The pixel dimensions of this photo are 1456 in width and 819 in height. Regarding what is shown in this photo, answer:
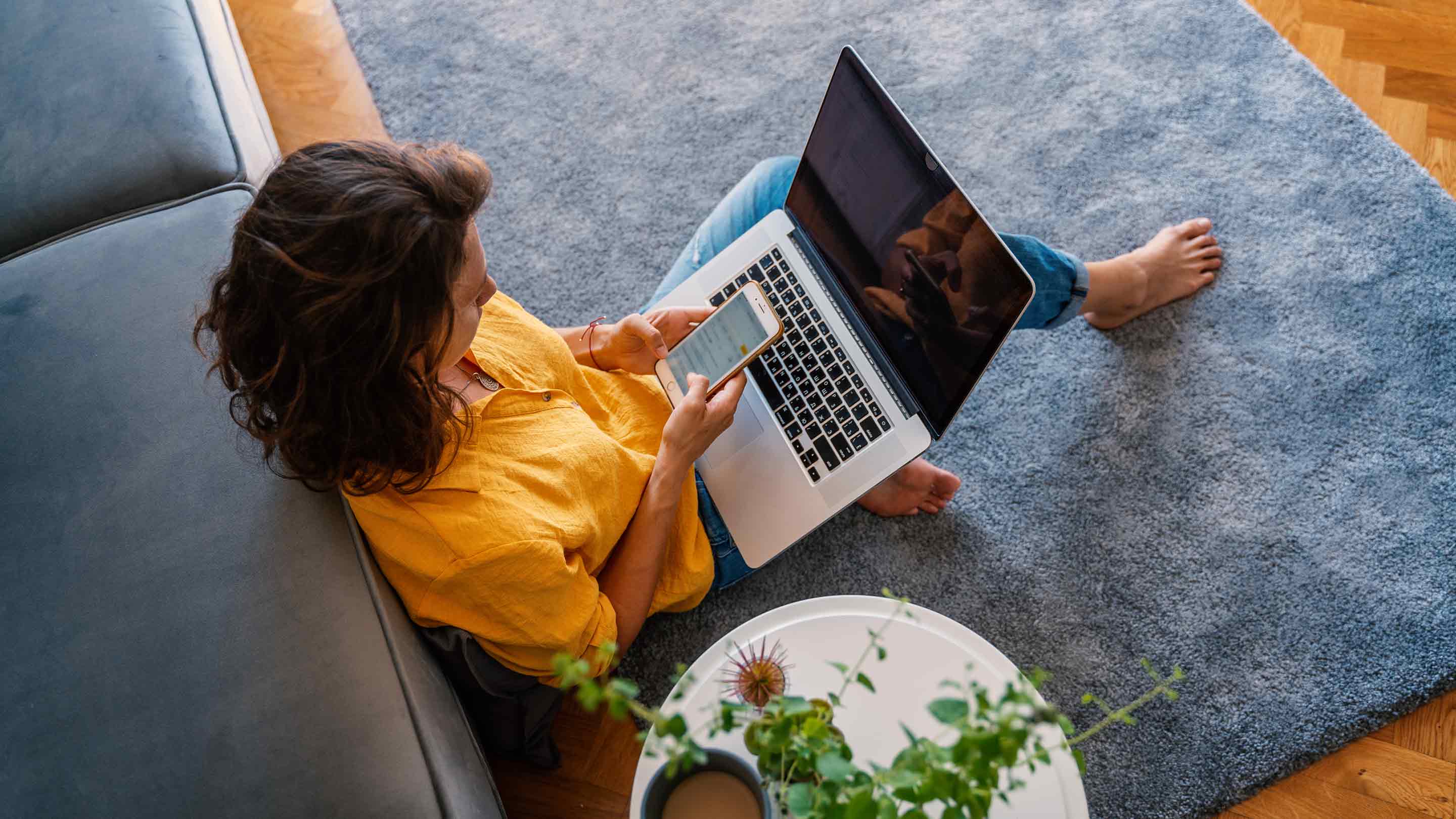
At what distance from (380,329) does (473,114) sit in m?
1.26

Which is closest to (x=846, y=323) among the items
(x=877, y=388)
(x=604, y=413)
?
(x=877, y=388)

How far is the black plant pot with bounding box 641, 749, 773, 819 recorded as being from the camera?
29.0 inches

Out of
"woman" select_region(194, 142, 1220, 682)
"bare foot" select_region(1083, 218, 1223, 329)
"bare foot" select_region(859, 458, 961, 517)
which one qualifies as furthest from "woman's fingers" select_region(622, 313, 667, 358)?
"bare foot" select_region(1083, 218, 1223, 329)

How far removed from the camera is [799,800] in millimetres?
529

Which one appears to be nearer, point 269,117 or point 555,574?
point 555,574

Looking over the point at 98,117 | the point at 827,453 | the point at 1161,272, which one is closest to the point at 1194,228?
the point at 1161,272

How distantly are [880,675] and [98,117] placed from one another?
1436mm

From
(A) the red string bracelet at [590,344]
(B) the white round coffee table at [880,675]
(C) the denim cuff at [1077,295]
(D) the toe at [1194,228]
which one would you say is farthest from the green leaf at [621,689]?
(D) the toe at [1194,228]

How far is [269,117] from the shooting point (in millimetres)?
1923

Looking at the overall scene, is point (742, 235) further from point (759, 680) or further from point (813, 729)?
point (813, 729)

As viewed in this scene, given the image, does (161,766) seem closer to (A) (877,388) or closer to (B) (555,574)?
(B) (555,574)

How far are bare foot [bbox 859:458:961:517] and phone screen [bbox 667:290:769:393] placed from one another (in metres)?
0.39

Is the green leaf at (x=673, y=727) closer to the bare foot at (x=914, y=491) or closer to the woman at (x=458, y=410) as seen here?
the woman at (x=458, y=410)

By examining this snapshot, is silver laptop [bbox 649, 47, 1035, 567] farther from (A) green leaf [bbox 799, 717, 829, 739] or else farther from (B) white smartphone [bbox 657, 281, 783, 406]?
(A) green leaf [bbox 799, 717, 829, 739]
